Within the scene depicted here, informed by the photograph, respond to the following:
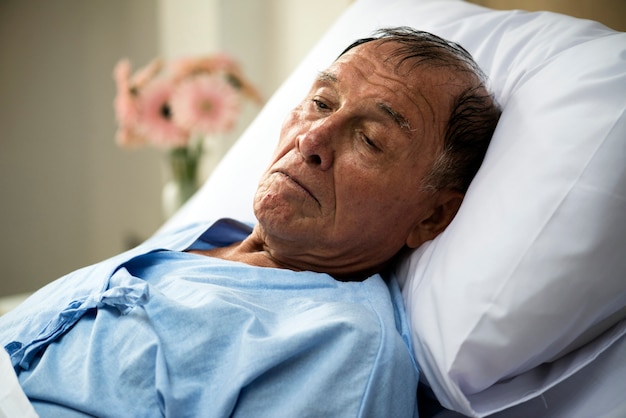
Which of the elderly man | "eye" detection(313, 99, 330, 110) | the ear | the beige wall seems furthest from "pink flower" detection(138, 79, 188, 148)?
the ear

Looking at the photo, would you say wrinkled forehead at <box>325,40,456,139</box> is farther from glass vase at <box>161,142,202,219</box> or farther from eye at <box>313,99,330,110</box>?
glass vase at <box>161,142,202,219</box>

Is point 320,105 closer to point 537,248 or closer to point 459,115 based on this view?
point 459,115

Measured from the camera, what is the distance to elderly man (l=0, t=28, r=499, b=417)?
0.85 m

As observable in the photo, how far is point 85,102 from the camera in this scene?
2.52m

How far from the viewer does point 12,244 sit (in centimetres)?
248

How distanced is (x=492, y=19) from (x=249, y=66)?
148cm

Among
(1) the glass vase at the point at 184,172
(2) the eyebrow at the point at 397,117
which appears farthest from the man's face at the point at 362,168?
(1) the glass vase at the point at 184,172

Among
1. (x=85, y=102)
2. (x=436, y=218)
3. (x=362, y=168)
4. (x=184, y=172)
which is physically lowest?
(x=184, y=172)

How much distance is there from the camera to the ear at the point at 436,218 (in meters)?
1.08

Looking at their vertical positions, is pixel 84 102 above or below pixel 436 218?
below

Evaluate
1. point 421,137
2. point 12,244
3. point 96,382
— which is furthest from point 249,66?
point 96,382

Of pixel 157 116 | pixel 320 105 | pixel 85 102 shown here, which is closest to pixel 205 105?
pixel 157 116

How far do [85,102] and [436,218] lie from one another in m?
1.78

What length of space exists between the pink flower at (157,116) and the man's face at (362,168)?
1002 mm
